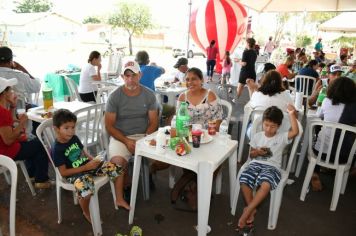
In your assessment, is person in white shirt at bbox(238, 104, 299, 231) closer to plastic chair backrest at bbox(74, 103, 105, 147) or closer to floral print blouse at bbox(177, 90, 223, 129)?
floral print blouse at bbox(177, 90, 223, 129)

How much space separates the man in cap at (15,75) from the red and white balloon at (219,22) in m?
4.41

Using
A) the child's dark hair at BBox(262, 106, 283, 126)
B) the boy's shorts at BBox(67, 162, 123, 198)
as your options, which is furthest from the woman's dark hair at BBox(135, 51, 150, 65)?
the child's dark hair at BBox(262, 106, 283, 126)

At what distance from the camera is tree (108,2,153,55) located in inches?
772

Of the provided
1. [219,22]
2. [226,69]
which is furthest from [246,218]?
[226,69]

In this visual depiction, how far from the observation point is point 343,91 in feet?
8.90

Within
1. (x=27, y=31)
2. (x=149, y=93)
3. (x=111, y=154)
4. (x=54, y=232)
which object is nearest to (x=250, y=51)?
(x=149, y=93)

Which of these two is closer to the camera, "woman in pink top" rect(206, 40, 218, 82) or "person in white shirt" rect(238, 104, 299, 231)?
"person in white shirt" rect(238, 104, 299, 231)

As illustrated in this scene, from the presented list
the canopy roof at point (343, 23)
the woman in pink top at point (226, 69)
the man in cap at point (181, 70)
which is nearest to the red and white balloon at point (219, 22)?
the woman in pink top at point (226, 69)

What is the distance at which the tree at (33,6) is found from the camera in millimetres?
29852

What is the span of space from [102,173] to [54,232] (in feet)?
2.09

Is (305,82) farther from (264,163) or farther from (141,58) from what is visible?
(264,163)

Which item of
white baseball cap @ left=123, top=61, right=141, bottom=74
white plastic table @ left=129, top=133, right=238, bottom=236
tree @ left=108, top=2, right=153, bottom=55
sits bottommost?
white plastic table @ left=129, top=133, right=238, bottom=236

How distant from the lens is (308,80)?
507cm

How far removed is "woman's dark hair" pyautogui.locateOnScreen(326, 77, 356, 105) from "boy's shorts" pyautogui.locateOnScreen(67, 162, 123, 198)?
213cm
